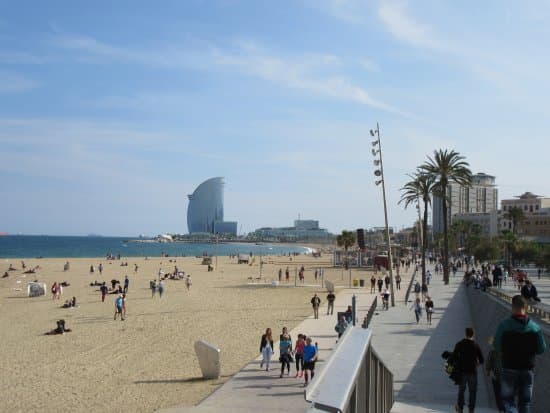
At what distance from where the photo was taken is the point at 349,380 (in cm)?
232

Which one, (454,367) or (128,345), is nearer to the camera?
(454,367)

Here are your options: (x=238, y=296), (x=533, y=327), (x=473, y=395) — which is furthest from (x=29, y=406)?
(x=238, y=296)

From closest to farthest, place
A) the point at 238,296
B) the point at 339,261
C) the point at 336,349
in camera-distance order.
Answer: the point at 336,349
the point at 238,296
the point at 339,261

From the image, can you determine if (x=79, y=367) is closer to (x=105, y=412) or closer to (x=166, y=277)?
(x=105, y=412)

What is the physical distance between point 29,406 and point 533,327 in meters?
10.7

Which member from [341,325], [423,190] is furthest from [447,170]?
[341,325]

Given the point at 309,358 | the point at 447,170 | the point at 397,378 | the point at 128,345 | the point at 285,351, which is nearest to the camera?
the point at 397,378

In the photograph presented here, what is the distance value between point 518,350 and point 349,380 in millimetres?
3126

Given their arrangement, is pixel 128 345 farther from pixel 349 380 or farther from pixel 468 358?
pixel 349 380

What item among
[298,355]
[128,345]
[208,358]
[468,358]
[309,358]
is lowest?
[128,345]

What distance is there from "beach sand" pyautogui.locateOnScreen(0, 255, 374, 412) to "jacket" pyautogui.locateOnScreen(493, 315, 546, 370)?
850 cm

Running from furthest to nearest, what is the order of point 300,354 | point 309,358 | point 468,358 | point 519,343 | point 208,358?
point 208,358, point 300,354, point 309,358, point 468,358, point 519,343

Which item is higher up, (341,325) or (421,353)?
(341,325)

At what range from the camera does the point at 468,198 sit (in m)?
191
